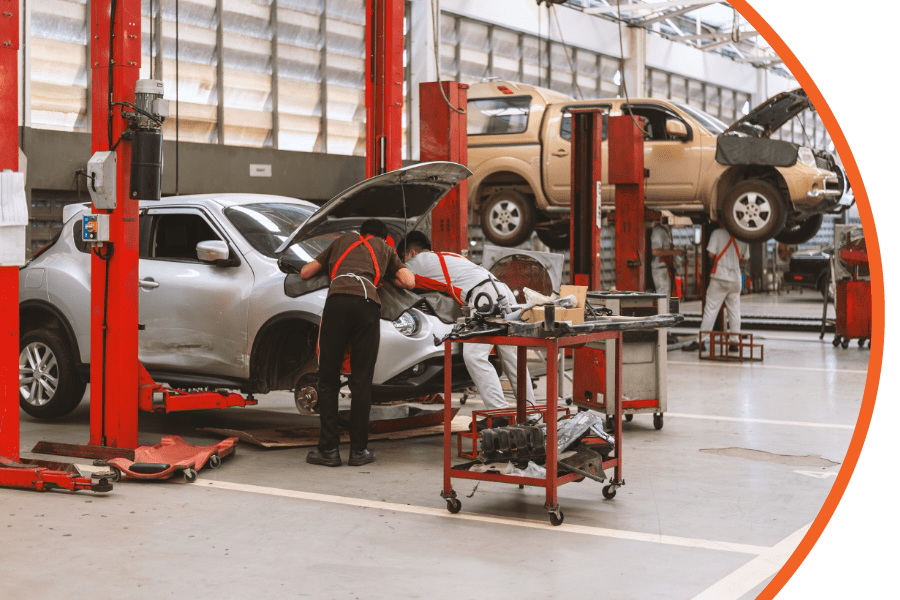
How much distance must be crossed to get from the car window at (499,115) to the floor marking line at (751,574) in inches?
363

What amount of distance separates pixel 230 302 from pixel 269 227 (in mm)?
724

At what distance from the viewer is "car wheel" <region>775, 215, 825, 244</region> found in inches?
516

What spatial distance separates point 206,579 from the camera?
4.09m

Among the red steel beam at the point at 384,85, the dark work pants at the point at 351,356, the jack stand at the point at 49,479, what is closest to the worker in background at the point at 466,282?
the dark work pants at the point at 351,356

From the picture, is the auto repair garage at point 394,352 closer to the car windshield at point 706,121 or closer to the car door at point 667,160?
the car door at point 667,160

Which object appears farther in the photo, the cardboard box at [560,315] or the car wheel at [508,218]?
the car wheel at [508,218]

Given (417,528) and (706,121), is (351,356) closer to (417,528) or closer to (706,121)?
(417,528)

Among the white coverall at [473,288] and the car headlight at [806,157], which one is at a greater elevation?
the car headlight at [806,157]

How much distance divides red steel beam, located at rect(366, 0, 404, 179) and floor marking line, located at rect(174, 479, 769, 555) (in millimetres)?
3078

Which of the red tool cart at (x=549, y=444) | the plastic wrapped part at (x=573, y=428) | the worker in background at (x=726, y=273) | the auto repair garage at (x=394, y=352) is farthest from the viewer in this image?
the worker in background at (x=726, y=273)

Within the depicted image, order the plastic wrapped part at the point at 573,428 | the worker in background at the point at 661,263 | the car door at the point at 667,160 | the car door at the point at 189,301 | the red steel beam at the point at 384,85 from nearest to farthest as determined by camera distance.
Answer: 1. the plastic wrapped part at the point at 573,428
2. the car door at the point at 189,301
3. the red steel beam at the point at 384,85
4. the car door at the point at 667,160
5. the worker in background at the point at 661,263

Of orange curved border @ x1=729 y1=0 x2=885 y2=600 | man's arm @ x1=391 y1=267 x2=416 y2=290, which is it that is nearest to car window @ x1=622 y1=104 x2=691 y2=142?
man's arm @ x1=391 y1=267 x2=416 y2=290

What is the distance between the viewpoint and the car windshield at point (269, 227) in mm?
7225

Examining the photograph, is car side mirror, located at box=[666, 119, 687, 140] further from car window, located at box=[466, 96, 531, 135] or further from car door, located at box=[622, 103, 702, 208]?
car window, located at box=[466, 96, 531, 135]
